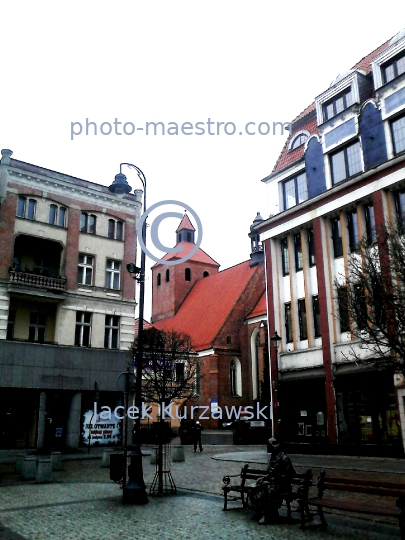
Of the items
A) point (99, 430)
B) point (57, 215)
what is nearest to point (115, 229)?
point (57, 215)

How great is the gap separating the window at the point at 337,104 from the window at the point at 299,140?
2.08m

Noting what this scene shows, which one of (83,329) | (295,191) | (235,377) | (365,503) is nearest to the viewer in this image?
(365,503)

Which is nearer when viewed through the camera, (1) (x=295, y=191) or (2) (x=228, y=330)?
(1) (x=295, y=191)

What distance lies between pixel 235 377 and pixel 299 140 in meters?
28.6

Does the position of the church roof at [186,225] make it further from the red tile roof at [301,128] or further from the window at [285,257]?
the window at [285,257]

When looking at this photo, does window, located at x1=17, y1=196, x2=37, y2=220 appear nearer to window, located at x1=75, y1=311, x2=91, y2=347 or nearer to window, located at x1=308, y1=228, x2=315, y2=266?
window, located at x1=75, y1=311, x2=91, y2=347

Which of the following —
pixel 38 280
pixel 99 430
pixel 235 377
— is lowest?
pixel 99 430

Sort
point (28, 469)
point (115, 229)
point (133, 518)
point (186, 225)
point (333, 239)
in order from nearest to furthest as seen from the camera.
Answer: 1. point (133, 518)
2. point (28, 469)
3. point (333, 239)
4. point (115, 229)
5. point (186, 225)

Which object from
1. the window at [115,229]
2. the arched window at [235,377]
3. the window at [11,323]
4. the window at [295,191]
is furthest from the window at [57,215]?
the arched window at [235,377]

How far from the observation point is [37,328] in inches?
1141

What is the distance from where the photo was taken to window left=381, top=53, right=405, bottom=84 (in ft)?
83.6

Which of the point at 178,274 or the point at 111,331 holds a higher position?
the point at 178,274

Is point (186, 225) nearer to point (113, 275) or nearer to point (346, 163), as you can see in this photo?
point (113, 275)

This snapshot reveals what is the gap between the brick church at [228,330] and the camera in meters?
51.3
